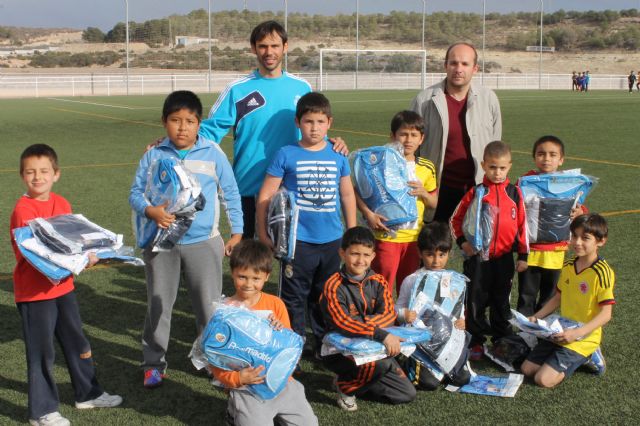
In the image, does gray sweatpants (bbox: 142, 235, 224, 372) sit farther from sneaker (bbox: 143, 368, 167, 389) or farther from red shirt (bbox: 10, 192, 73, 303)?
red shirt (bbox: 10, 192, 73, 303)

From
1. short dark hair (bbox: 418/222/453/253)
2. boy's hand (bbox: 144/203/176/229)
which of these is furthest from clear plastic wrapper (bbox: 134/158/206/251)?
short dark hair (bbox: 418/222/453/253)

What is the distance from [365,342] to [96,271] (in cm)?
352

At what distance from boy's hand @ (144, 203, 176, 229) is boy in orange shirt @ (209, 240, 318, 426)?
0.40 meters

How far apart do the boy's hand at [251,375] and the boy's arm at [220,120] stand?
1.74 meters

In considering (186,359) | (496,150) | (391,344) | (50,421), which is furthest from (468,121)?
(50,421)

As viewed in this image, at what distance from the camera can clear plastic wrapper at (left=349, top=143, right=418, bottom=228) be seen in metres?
4.60

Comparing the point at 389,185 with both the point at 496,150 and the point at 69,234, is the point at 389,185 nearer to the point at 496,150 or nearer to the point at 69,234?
the point at 496,150

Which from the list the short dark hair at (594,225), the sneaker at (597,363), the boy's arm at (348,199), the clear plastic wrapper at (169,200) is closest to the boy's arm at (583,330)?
the sneaker at (597,363)

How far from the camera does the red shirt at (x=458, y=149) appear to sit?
509 centimetres

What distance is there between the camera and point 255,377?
3455 mm

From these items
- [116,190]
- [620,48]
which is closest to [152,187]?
[116,190]

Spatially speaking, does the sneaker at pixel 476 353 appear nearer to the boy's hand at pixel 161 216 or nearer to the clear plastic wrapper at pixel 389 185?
the clear plastic wrapper at pixel 389 185

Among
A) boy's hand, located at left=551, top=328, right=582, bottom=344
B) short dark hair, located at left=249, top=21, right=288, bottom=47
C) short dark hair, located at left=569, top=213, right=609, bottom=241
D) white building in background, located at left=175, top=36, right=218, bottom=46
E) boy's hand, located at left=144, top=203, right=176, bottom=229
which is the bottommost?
boy's hand, located at left=551, top=328, right=582, bottom=344

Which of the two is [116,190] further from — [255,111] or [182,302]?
[255,111]
